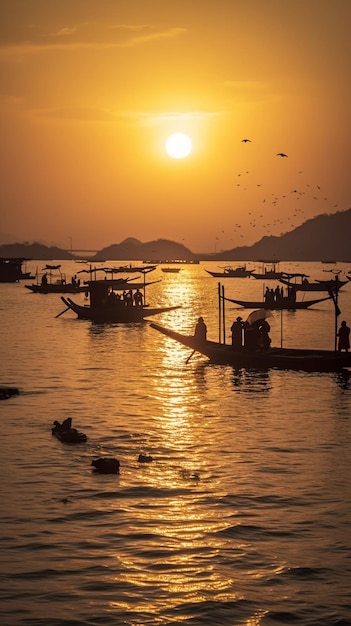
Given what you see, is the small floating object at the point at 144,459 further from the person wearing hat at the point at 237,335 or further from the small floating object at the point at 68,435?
the person wearing hat at the point at 237,335

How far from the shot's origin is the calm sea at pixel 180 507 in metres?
11.2

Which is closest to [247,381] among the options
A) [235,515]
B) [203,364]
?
[203,364]

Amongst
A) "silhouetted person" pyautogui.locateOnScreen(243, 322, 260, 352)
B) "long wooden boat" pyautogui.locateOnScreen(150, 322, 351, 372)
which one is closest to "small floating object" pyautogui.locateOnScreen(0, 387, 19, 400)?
"long wooden boat" pyautogui.locateOnScreen(150, 322, 351, 372)

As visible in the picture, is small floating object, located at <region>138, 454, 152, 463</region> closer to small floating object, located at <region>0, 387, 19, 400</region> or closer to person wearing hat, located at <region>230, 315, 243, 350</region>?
small floating object, located at <region>0, 387, 19, 400</region>

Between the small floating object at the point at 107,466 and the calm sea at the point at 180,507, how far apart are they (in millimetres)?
283

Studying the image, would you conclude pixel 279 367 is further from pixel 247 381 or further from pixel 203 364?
pixel 203 364

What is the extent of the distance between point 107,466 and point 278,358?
16.5 metres

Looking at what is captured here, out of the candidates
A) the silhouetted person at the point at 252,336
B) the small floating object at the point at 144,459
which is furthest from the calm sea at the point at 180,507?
the silhouetted person at the point at 252,336

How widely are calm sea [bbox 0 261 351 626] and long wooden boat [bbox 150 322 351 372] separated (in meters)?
0.93

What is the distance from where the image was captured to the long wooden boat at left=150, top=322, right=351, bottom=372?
105 ft

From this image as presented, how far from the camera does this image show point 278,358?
3275cm

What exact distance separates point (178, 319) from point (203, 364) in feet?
123

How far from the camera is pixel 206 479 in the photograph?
17047 mm

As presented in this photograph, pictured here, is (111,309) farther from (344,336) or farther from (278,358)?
(344,336)
